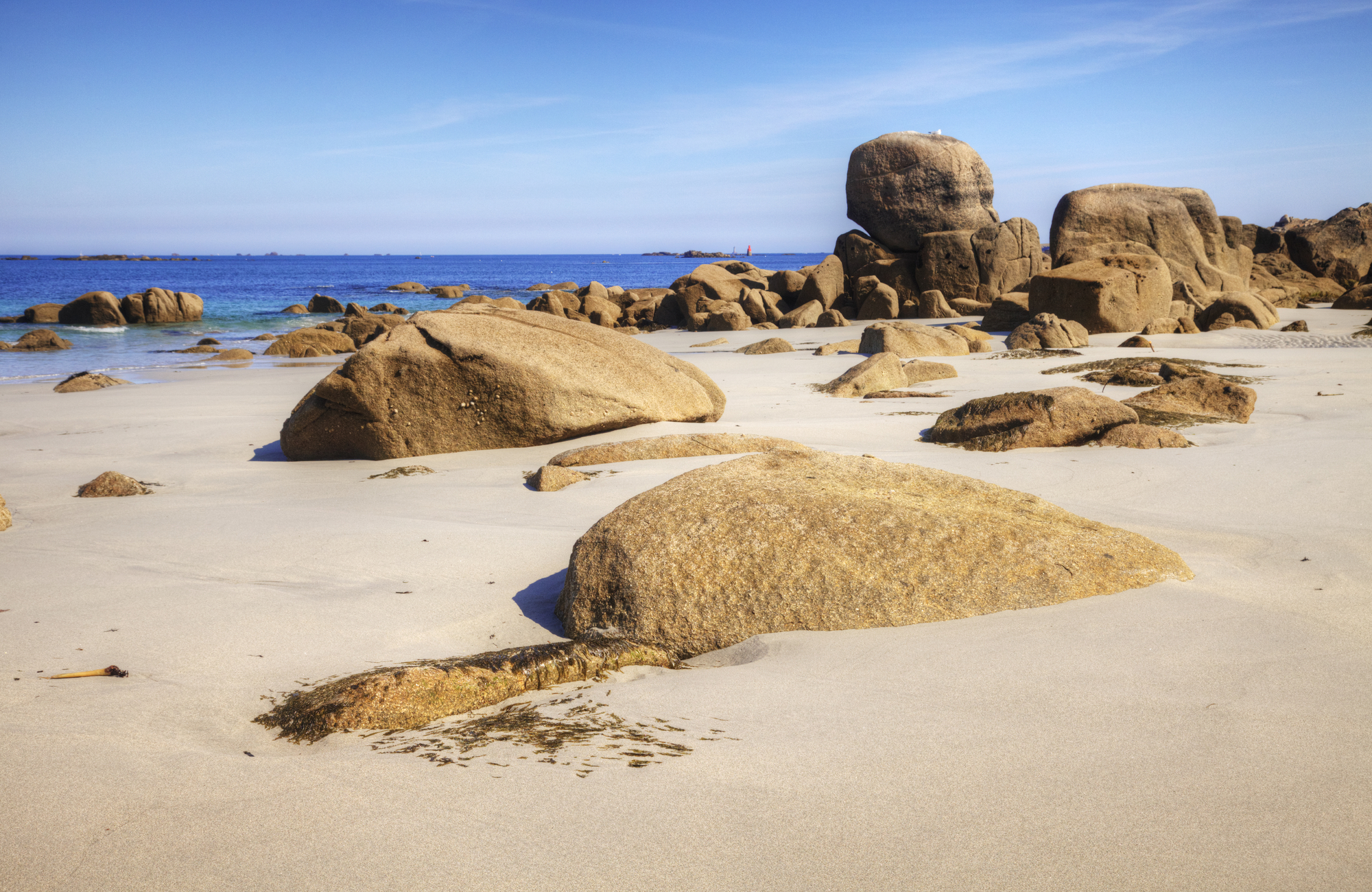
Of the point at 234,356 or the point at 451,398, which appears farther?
the point at 234,356

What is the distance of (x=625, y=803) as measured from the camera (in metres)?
1.75

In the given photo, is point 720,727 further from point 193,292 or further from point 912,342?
point 193,292

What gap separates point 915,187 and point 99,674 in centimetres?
2327

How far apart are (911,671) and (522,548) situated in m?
1.94

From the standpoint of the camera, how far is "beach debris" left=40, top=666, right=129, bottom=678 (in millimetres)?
2469

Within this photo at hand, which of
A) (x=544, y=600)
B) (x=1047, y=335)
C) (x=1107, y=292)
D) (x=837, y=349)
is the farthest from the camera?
(x=1107, y=292)

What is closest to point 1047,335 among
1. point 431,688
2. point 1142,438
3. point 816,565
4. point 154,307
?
point 1142,438

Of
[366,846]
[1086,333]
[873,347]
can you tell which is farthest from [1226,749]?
[1086,333]

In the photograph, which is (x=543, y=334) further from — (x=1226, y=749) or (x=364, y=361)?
(x=1226, y=749)

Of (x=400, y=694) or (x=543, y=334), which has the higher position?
(x=543, y=334)

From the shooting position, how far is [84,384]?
1139 cm

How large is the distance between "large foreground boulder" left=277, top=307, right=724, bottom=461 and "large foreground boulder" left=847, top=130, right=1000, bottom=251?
737 inches

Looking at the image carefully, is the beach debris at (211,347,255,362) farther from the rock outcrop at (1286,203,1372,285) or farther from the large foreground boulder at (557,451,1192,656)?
the rock outcrop at (1286,203,1372,285)

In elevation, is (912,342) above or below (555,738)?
above
